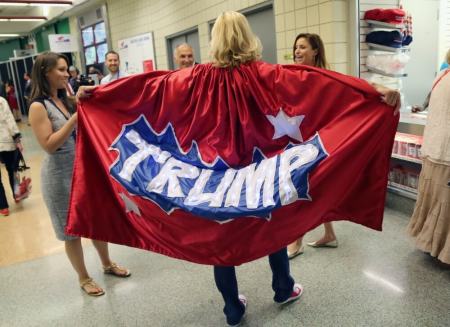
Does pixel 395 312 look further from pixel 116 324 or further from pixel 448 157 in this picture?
pixel 116 324

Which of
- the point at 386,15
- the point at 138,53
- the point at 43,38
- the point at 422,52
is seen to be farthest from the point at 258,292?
the point at 43,38

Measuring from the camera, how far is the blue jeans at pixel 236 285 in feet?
6.29

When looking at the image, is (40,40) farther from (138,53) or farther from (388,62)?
(388,62)

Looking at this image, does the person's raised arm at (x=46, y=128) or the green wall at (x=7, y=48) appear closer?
the person's raised arm at (x=46, y=128)

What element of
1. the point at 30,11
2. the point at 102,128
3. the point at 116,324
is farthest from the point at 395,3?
the point at 30,11

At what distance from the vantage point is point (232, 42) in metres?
1.73

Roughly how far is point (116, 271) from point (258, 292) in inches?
40.3

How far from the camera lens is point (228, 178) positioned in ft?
5.66

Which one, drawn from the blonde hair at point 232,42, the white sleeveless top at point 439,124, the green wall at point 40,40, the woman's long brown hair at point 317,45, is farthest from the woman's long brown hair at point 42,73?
the green wall at point 40,40

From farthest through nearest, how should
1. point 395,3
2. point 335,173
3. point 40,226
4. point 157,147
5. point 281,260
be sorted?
point 395,3 → point 40,226 → point 281,260 → point 157,147 → point 335,173

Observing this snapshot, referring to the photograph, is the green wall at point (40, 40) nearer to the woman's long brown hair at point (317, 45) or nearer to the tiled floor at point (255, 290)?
the tiled floor at point (255, 290)

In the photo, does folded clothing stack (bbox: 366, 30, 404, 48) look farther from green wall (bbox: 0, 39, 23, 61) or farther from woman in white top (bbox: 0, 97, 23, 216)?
green wall (bbox: 0, 39, 23, 61)

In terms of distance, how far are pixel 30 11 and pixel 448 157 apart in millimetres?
13538

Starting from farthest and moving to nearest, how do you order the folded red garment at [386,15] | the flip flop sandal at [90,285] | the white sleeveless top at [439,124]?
the folded red garment at [386,15] → the flip flop sandal at [90,285] → the white sleeveless top at [439,124]
